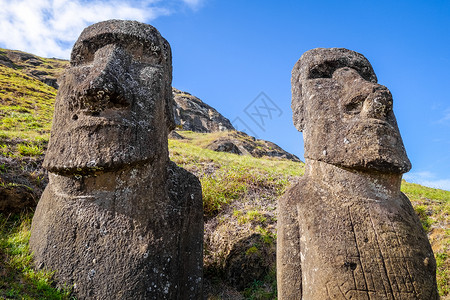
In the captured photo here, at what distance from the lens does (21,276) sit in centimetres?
349

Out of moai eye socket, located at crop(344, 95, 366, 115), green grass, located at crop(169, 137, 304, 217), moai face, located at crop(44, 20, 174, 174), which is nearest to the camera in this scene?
moai face, located at crop(44, 20, 174, 174)

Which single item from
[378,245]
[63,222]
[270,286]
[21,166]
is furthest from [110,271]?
[21,166]

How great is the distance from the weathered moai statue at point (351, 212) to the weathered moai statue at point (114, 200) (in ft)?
3.62

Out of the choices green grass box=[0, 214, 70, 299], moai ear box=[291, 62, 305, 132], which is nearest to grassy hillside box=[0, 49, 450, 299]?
green grass box=[0, 214, 70, 299]

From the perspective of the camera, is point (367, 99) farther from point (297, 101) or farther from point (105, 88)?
point (105, 88)

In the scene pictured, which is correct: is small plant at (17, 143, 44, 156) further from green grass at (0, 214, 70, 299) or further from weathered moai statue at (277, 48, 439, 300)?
weathered moai statue at (277, 48, 439, 300)

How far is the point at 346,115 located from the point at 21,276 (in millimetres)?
3538

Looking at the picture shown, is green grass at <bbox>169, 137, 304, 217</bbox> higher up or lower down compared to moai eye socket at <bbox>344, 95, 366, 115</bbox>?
higher up

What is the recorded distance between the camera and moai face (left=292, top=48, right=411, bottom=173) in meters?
3.62

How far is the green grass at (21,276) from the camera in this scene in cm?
324

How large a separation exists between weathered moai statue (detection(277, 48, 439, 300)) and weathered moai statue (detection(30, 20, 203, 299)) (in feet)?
3.62

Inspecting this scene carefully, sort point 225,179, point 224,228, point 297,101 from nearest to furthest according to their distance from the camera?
point 297,101, point 224,228, point 225,179

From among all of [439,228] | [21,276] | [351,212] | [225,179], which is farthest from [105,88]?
[439,228]

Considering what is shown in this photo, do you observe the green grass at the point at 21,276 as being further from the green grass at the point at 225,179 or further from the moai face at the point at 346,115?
the green grass at the point at 225,179
